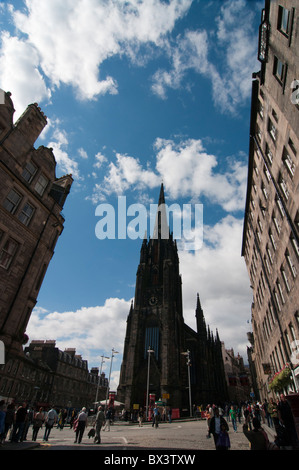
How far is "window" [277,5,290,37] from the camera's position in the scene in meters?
10.6

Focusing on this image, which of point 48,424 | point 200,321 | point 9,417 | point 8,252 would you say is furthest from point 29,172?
Result: point 200,321

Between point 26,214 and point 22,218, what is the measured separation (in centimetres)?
37

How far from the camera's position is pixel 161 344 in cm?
4616

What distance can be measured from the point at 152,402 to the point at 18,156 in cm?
3747

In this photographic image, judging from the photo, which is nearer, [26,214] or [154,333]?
[26,214]

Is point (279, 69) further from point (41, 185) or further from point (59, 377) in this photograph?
point (59, 377)

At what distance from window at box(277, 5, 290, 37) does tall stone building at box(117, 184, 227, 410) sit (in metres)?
38.5

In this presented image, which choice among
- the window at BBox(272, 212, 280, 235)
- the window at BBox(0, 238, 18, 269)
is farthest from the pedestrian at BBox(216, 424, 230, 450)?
the window at BBox(272, 212, 280, 235)

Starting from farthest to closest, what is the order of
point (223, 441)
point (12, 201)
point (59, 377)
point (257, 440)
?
point (59, 377)
point (12, 201)
point (223, 441)
point (257, 440)

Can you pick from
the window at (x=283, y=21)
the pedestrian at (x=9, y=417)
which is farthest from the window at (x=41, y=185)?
the window at (x=283, y=21)

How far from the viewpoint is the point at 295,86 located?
416 inches

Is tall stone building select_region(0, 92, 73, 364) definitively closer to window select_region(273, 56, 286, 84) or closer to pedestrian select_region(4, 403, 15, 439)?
pedestrian select_region(4, 403, 15, 439)

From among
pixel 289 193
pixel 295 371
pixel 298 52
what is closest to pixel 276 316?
pixel 295 371

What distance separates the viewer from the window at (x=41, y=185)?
542 inches
